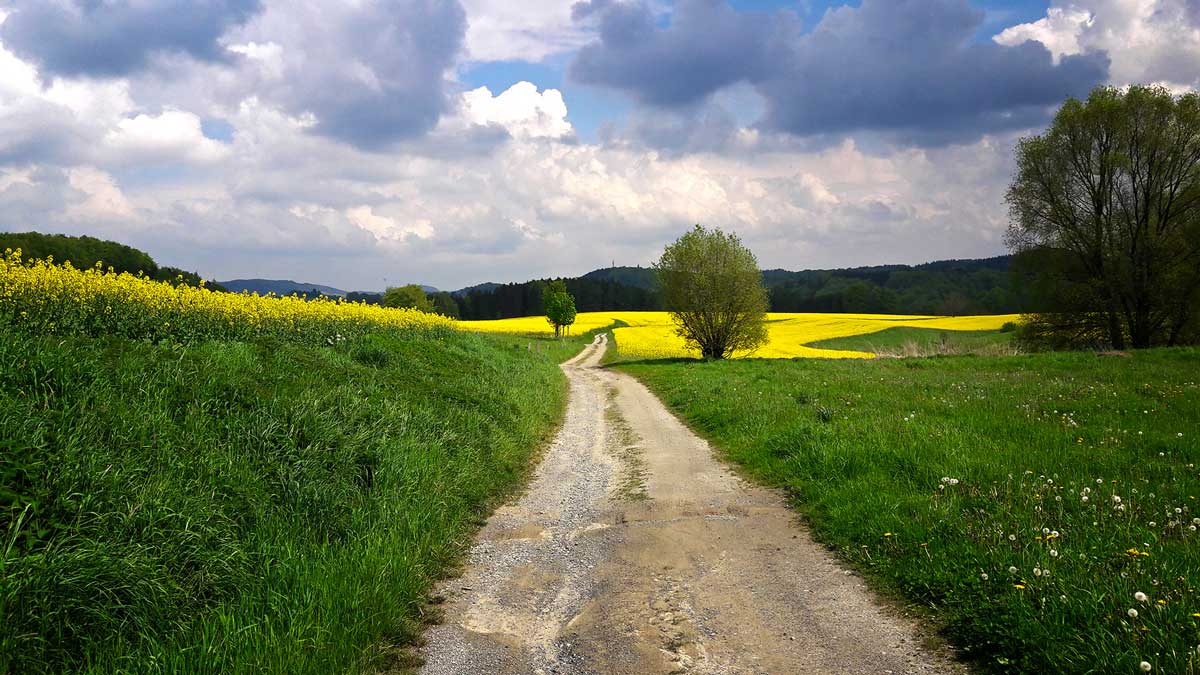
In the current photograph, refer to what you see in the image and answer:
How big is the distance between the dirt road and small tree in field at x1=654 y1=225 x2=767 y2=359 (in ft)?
91.2

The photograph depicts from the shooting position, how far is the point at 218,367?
7633 millimetres

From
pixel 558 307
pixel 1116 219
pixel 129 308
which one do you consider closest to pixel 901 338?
pixel 1116 219

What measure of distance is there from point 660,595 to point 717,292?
104ft

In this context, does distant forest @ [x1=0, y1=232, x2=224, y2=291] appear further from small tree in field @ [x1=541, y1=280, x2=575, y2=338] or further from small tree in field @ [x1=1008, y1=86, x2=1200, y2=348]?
small tree in field @ [x1=541, y1=280, x2=575, y2=338]

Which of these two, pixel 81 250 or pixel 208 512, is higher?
pixel 81 250

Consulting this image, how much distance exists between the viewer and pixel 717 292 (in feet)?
116

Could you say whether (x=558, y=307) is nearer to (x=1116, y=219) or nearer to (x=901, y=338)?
(x=901, y=338)

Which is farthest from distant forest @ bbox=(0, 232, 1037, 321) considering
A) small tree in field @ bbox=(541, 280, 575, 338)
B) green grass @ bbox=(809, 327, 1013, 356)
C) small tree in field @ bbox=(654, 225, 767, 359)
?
small tree in field @ bbox=(654, 225, 767, 359)

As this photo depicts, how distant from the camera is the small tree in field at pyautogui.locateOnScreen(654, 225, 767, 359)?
3531cm

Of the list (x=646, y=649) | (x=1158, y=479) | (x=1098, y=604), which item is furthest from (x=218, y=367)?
(x=1158, y=479)

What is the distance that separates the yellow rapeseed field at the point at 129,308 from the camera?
7.97 metres

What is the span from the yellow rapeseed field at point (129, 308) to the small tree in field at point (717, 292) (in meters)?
24.0

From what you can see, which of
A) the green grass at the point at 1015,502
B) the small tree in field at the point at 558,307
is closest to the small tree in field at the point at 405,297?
the small tree in field at the point at 558,307

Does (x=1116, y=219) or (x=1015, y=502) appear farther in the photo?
(x=1116, y=219)
